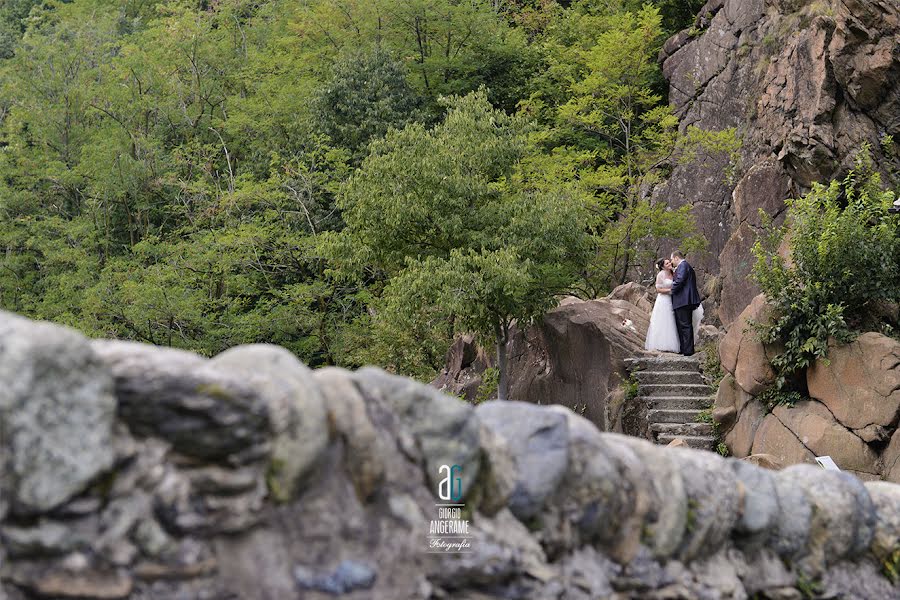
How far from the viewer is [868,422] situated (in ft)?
40.8

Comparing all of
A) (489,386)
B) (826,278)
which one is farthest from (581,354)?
(826,278)

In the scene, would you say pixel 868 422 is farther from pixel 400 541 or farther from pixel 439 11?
pixel 439 11

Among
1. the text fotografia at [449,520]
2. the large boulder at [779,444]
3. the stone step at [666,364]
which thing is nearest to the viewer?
the text fotografia at [449,520]

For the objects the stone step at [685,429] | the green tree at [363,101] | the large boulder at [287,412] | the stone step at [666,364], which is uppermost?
the green tree at [363,101]

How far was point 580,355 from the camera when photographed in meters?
17.1

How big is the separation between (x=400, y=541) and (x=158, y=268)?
852 inches

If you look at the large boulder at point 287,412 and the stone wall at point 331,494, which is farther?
the large boulder at point 287,412

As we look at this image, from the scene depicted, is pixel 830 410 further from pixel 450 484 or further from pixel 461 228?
pixel 450 484

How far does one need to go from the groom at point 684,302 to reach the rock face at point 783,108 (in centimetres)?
221

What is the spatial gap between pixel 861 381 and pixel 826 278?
1.44m

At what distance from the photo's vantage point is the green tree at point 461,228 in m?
16.6

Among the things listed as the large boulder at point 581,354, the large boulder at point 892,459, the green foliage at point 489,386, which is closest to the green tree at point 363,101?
the green foliage at point 489,386

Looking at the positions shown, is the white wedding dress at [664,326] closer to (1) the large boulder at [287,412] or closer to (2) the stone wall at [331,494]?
(2) the stone wall at [331,494]

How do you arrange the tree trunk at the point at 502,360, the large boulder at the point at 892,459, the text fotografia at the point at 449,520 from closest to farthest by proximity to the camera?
the text fotografia at the point at 449,520 → the large boulder at the point at 892,459 → the tree trunk at the point at 502,360
